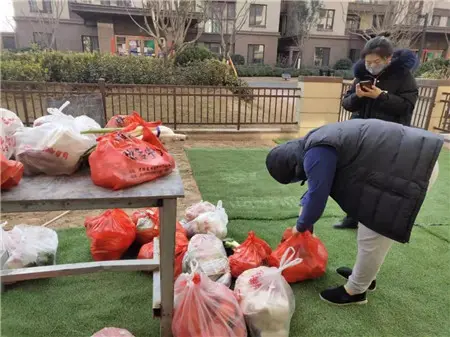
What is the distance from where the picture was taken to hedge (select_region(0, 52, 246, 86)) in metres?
8.12

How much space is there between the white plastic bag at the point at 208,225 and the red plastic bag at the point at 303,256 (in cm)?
47

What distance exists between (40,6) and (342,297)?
21212 mm

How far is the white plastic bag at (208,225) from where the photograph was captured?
2.52 metres

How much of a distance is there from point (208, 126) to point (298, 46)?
20060 millimetres

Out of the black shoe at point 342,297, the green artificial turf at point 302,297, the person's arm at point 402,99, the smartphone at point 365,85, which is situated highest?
the smartphone at point 365,85

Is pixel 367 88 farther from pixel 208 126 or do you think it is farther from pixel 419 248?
pixel 208 126

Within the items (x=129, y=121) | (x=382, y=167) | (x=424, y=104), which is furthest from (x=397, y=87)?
(x=424, y=104)

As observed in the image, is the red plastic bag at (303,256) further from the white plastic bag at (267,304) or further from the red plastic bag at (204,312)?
the red plastic bag at (204,312)

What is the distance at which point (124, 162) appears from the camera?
138cm

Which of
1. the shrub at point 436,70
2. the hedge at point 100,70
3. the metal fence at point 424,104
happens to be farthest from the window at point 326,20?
the metal fence at point 424,104

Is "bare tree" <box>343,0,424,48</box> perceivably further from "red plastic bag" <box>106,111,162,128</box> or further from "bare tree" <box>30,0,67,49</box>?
"bare tree" <box>30,0,67,49</box>

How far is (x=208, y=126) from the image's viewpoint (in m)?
7.12

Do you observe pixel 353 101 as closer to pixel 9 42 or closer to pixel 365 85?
pixel 365 85

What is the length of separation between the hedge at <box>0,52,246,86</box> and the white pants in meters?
8.24
